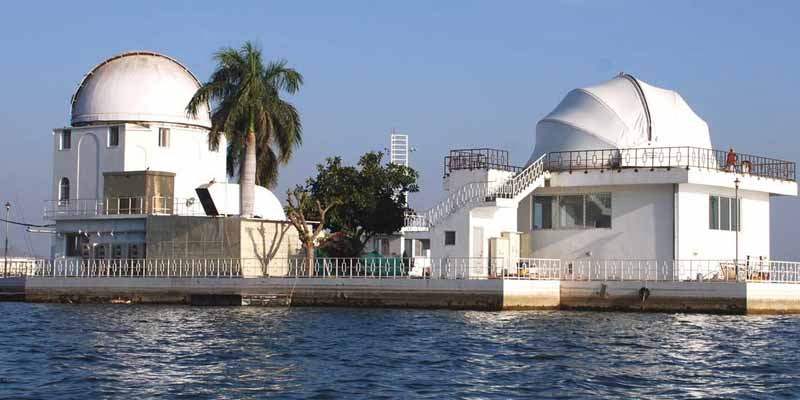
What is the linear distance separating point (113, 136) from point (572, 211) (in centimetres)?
2581

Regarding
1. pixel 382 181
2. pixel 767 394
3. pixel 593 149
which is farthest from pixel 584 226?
pixel 767 394

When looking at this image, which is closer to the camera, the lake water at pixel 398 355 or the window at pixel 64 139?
the lake water at pixel 398 355

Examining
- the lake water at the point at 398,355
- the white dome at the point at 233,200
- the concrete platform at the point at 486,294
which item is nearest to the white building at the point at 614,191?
the concrete platform at the point at 486,294

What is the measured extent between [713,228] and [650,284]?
8.00m

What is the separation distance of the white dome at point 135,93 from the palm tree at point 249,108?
5.53 meters

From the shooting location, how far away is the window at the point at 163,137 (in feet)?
218

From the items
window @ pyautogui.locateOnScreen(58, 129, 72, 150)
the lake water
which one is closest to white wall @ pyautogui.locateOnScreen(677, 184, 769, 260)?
→ the lake water

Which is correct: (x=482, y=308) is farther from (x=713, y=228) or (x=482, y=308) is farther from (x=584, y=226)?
(x=713, y=228)

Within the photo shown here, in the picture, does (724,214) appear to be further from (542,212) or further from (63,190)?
(63,190)

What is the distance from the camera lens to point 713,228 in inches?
2221

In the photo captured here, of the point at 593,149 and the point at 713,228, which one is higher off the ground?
the point at 593,149

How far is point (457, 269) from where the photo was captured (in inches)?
2133

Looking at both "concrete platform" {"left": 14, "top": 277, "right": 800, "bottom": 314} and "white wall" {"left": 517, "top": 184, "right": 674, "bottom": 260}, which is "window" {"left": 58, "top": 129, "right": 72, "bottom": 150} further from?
"white wall" {"left": 517, "top": 184, "right": 674, "bottom": 260}

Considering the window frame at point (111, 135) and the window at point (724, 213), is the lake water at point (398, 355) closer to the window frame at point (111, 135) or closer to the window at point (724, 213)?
the window at point (724, 213)
